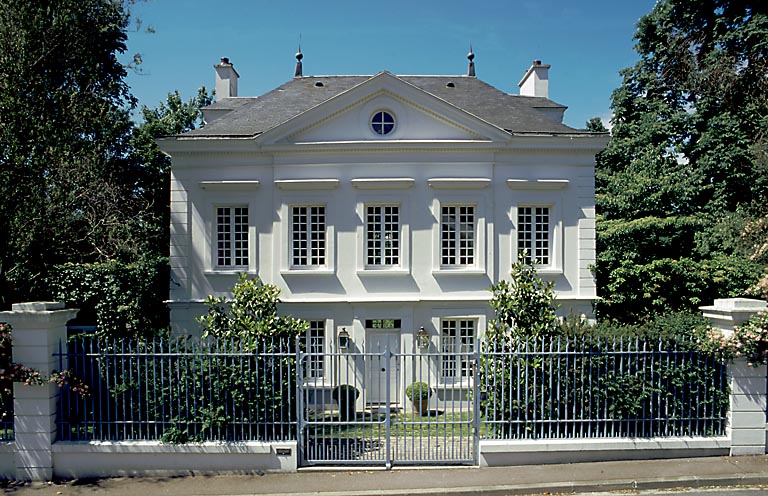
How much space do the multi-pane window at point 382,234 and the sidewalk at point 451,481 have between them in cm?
772

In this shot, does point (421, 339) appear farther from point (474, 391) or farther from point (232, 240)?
point (232, 240)

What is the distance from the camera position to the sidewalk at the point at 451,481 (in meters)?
7.95

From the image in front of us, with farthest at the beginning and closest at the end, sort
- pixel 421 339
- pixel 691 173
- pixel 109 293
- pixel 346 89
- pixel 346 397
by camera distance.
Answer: pixel 691 173, pixel 346 89, pixel 421 339, pixel 109 293, pixel 346 397

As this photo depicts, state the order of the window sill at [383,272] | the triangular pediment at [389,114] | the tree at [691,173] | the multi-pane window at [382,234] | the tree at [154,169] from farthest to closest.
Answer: the tree at [154,169] < the tree at [691,173] < the multi-pane window at [382,234] < the window sill at [383,272] < the triangular pediment at [389,114]

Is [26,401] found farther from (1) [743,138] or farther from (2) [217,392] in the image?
(1) [743,138]

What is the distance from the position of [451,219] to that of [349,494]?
31.1ft

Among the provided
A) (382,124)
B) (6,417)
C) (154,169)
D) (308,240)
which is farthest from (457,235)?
(154,169)

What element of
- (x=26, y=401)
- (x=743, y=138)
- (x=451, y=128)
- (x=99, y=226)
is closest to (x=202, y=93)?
(x=99, y=226)

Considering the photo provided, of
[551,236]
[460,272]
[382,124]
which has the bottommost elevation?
[460,272]

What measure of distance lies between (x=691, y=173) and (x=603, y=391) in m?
14.0

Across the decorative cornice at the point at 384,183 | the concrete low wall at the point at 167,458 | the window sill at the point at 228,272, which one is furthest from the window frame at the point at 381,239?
the concrete low wall at the point at 167,458

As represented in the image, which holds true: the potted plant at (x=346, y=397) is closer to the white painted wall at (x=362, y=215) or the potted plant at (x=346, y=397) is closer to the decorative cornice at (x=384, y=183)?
the white painted wall at (x=362, y=215)

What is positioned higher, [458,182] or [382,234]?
[458,182]

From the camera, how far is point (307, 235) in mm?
15500
